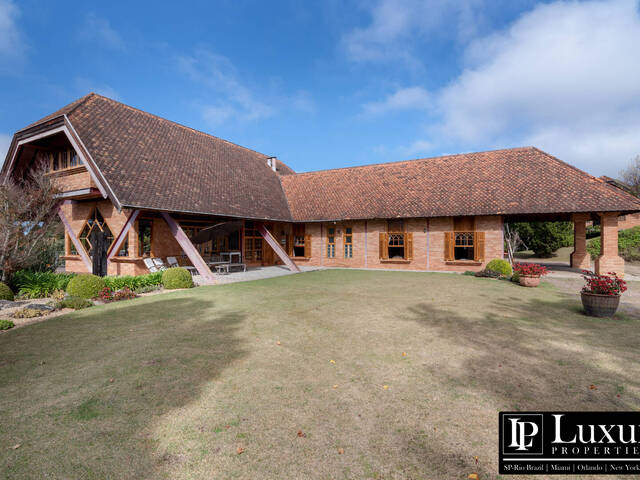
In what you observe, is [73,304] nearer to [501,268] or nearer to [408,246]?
[408,246]

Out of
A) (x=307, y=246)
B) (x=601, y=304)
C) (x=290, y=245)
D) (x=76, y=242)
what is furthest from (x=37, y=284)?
(x=601, y=304)

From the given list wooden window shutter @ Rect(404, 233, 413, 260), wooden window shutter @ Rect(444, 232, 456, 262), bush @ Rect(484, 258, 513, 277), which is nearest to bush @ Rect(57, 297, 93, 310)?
wooden window shutter @ Rect(404, 233, 413, 260)

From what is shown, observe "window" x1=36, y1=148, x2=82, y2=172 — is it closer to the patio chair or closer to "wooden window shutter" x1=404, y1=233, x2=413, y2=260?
the patio chair

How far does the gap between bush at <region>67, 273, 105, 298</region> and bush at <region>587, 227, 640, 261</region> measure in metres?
29.9

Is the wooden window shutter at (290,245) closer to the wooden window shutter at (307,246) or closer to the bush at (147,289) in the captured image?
the wooden window shutter at (307,246)

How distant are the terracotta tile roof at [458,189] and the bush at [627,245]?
11.1 m

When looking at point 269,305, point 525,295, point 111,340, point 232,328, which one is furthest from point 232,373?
point 525,295

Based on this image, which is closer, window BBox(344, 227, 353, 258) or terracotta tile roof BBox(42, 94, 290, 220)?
terracotta tile roof BBox(42, 94, 290, 220)

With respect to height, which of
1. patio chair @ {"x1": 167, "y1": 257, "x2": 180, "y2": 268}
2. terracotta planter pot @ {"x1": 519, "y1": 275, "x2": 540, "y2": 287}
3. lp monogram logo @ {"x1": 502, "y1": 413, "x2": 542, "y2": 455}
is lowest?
lp monogram logo @ {"x1": 502, "y1": 413, "x2": 542, "y2": 455}

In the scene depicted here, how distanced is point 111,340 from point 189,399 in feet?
9.98

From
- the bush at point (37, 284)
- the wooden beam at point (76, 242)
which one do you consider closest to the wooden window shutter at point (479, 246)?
the bush at point (37, 284)

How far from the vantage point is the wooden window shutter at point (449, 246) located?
652 inches

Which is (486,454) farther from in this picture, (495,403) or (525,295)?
(525,295)

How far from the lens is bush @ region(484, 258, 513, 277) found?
45.2ft
